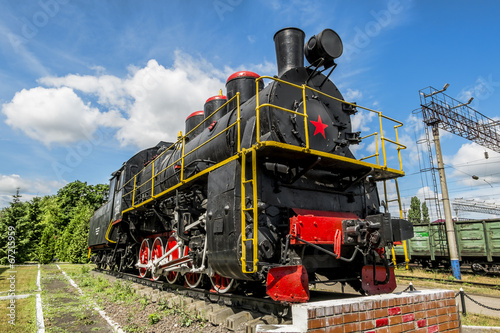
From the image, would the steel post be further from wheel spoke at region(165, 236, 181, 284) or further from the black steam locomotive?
wheel spoke at region(165, 236, 181, 284)

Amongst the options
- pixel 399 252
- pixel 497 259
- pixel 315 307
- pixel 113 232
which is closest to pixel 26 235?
pixel 113 232

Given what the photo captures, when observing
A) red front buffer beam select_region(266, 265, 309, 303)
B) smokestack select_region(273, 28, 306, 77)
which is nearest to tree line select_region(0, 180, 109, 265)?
smokestack select_region(273, 28, 306, 77)

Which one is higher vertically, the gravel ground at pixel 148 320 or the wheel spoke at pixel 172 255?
the wheel spoke at pixel 172 255

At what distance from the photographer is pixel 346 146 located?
21.4 ft

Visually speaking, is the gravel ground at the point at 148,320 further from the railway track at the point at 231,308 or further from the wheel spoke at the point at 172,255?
the wheel spoke at the point at 172,255

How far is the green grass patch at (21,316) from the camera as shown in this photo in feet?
18.4

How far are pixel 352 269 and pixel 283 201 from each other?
2.04 metres

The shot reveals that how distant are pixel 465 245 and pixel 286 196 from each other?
1307 centimetres

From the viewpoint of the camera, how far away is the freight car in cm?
1370

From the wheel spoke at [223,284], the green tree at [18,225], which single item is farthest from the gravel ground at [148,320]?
the green tree at [18,225]

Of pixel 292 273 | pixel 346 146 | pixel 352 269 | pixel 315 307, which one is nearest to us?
pixel 315 307

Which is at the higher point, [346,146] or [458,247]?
[346,146]

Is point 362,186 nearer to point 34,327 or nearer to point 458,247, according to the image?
point 34,327

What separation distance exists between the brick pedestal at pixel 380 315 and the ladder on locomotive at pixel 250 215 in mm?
1075
